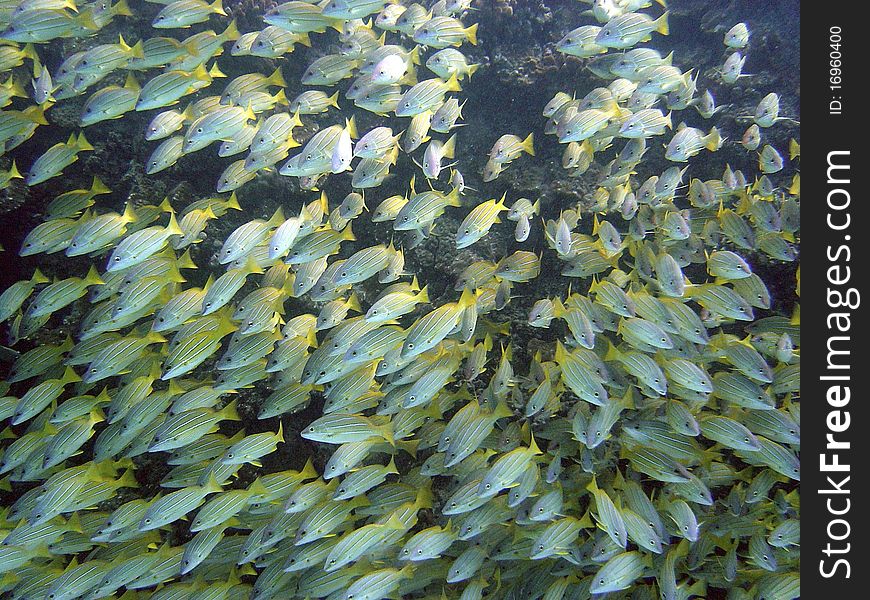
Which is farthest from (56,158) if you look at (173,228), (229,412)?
(229,412)

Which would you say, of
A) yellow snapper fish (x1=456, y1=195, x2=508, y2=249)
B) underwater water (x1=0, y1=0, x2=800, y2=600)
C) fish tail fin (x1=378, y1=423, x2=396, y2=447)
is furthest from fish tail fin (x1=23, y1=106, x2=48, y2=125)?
fish tail fin (x1=378, y1=423, x2=396, y2=447)

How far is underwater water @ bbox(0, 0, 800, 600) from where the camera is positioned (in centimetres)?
349

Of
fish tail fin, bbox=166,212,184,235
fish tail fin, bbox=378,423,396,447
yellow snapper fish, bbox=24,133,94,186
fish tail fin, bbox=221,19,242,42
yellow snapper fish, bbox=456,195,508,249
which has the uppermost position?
fish tail fin, bbox=221,19,242,42

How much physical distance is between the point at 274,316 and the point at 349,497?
56.1 inches

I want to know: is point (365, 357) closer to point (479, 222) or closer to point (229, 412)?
point (229, 412)

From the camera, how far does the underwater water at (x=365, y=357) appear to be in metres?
3.49

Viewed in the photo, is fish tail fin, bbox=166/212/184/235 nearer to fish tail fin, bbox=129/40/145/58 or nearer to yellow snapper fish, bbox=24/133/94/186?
yellow snapper fish, bbox=24/133/94/186

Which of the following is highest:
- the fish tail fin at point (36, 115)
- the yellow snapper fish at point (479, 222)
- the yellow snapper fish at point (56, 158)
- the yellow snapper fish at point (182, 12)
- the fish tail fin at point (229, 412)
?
the yellow snapper fish at point (182, 12)

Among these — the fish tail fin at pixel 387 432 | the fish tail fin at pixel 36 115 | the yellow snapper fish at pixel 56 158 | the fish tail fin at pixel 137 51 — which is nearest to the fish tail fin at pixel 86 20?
the fish tail fin at pixel 137 51

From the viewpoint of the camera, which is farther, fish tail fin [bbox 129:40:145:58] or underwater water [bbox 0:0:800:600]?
fish tail fin [bbox 129:40:145:58]

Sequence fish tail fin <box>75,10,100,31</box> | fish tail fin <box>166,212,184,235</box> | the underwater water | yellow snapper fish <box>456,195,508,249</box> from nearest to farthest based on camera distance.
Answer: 1. the underwater water
2. fish tail fin <box>166,212,184,235</box>
3. yellow snapper fish <box>456,195,508,249</box>
4. fish tail fin <box>75,10,100,31</box>

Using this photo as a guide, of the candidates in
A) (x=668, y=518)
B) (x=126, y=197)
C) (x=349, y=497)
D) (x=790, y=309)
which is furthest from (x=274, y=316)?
(x=790, y=309)

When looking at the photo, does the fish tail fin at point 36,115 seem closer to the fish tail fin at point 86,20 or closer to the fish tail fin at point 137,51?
the fish tail fin at point 86,20
